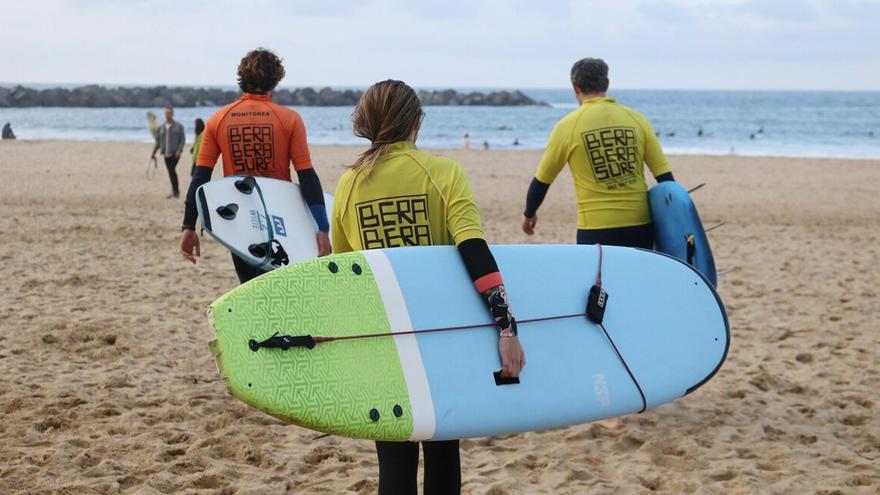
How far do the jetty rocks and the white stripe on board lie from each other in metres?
69.0

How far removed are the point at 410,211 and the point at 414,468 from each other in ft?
2.38

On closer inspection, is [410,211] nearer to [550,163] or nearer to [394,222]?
[394,222]

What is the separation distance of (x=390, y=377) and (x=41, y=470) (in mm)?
1905

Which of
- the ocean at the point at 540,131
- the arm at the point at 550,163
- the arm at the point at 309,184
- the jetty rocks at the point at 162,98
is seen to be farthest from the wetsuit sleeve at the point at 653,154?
the jetty rocks at the point at 162,98

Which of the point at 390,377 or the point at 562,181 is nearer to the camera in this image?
the point at 390,377

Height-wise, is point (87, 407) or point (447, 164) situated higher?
point (447, 164)

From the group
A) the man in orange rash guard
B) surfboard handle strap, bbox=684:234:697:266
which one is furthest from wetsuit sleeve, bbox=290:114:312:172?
surfboard handle strap, bbox=684:234:697:266

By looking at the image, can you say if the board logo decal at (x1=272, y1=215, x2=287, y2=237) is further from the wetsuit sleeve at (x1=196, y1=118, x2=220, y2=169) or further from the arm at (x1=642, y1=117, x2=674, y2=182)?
the arm at (x1=642, y1=117, x2=674, y2=182)

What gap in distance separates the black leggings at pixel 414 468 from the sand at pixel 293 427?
3.61 ft

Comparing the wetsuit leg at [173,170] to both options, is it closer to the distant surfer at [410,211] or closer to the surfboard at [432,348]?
the surfboard at [432,348]

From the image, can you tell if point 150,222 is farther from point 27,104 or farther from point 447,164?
point 27,104

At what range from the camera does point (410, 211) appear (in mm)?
2516

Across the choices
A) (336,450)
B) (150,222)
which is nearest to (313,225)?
(336,450)

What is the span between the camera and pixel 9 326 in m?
5.89
